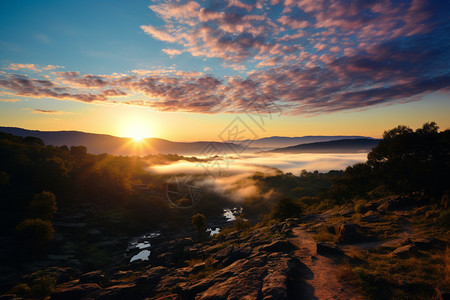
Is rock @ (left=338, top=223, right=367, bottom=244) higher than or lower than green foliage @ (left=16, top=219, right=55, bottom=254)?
higher

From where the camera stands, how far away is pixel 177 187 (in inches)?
5369

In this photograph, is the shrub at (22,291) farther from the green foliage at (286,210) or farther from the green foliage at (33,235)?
the green foliage at (286,210)

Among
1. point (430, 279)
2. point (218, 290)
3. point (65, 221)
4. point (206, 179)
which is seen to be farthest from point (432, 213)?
point (206, 179)

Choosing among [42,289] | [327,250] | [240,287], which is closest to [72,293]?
[42,289]

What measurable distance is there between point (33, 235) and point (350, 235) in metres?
62.3

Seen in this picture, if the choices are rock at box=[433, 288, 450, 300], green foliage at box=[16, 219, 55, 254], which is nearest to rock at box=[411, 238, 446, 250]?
rock at box=[433, 288, 450, 300]

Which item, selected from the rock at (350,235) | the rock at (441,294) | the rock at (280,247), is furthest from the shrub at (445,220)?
the rock at (280,247)

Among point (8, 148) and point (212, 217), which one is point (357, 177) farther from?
point (8, 148)

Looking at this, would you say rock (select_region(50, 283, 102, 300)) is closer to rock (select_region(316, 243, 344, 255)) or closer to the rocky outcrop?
the rocky outcrop

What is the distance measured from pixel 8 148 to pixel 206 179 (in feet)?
421

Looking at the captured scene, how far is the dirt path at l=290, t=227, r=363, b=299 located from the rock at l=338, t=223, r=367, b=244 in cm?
396

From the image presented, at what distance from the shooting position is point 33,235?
4362 cm

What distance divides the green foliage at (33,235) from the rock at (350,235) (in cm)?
5989

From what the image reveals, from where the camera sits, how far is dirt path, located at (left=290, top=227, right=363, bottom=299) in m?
12.5
